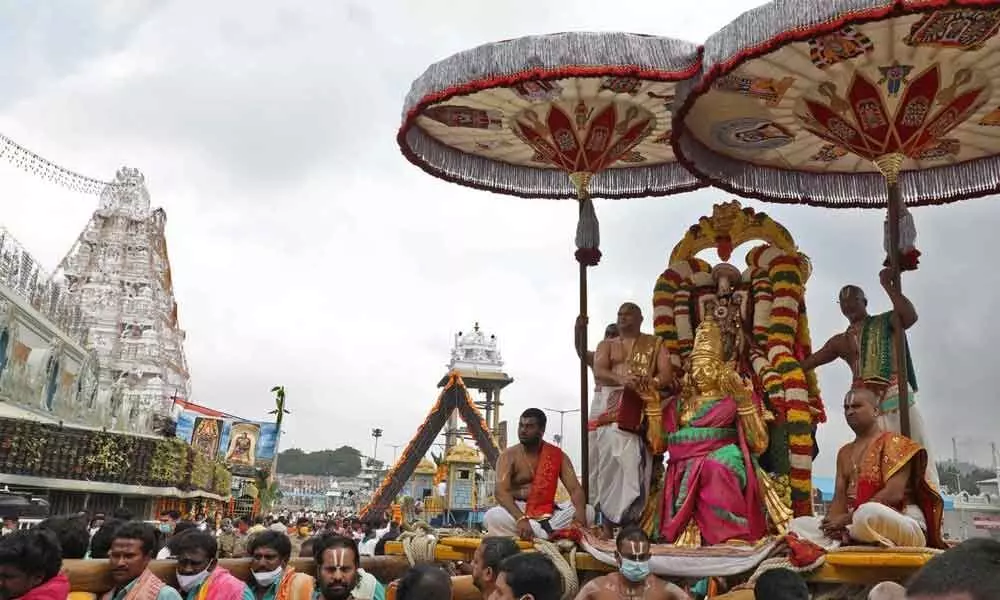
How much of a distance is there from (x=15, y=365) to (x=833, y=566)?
72.7 feet

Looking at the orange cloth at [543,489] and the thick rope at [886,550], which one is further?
the orange cloth at [543,489]

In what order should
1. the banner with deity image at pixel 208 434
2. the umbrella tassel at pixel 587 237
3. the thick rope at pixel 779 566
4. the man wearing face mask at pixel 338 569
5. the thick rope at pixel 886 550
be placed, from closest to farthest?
the man wearing face mask at pixel 338 569 → the thick rope at pixel 886 550 → the thick rope at pixel 779 566 → the umbrella tassel at pixel 587 237 → the banner with deity image at pixel 208 434

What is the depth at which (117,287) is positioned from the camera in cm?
5350

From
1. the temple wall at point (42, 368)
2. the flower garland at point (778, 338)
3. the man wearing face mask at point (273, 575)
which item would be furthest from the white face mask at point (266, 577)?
the temple wall at point (42, 368)

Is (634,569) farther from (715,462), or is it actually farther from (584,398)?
(584,398)

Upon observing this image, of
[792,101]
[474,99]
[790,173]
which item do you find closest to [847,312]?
[792,101]

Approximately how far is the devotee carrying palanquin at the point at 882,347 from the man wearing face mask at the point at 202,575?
5.57m

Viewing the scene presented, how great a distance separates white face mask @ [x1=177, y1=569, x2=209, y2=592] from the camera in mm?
4523

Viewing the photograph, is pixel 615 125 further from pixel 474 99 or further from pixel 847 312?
pixel 847 312

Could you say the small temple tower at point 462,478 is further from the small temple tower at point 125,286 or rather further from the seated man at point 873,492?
the seated man at point 873,492

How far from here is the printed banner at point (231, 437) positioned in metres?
47.1

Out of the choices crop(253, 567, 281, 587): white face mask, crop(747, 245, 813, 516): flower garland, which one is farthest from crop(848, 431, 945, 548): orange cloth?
crop(253, 567, 281, 587): white face mask

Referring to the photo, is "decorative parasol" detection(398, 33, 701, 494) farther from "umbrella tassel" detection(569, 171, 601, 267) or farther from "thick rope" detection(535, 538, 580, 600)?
"thick rope" detection(535, 538, 580, 600)

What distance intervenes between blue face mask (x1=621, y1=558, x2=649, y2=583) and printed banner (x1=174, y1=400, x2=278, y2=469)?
4550cm
